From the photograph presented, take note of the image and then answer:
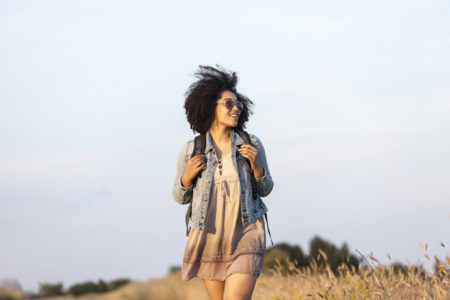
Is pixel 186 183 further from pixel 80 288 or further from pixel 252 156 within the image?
pixel 80 288

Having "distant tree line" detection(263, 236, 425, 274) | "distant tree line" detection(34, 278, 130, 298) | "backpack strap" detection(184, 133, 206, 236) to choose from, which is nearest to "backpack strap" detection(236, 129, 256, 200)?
"backpack strap" detection(184, 133, 206, 236)

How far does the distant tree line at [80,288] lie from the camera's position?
48.5 feet

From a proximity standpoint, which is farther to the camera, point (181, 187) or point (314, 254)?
point (314, 254)

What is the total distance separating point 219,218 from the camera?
21.5 feet

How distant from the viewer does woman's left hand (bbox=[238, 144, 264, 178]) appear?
6.46m

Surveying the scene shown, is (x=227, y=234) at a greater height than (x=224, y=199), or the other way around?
(x=224, y=199)

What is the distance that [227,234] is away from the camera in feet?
21.5

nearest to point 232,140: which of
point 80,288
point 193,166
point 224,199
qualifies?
point 193,166

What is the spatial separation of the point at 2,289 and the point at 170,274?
3730 mm

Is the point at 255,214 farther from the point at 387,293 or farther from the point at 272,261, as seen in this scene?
the point at 272,261

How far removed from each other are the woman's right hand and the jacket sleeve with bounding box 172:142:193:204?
0.49 feet

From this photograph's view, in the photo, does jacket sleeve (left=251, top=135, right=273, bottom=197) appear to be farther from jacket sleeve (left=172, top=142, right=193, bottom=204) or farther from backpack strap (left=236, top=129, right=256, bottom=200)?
jacket sleeve (left=172, top=142, right=193, bottom=204)

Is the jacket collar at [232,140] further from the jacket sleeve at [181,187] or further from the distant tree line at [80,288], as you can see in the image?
the distant tree line at [80,288]

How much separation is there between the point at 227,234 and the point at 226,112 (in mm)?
1230
